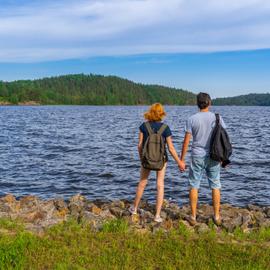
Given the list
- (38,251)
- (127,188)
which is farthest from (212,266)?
(127,188)

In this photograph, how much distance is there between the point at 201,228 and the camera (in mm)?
9297

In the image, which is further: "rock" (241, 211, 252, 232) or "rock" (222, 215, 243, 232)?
"rock" (241, 211, 252, 232)

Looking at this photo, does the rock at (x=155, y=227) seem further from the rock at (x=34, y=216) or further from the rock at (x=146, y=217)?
the rock at (x=34, y=216)

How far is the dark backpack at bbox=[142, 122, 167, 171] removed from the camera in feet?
32.5

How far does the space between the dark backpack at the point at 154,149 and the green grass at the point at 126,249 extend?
152cm

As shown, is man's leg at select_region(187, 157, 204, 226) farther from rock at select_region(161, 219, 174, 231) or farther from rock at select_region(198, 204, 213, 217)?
rock at select_region(198, 204, 213, 217)

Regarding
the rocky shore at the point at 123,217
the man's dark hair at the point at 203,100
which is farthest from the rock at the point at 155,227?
the man's dark hair at the point at 203,100

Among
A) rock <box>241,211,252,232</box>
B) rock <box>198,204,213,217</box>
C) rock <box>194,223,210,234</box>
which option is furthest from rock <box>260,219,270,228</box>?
rock <box>194,223,210,234</box>

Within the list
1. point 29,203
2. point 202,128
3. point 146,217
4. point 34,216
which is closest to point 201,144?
point 202,128

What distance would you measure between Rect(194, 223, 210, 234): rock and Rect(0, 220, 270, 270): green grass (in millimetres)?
222

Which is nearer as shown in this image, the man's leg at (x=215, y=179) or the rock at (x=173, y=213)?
the man's leg at (x=215, y=179)

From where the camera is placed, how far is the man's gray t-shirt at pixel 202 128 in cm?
985

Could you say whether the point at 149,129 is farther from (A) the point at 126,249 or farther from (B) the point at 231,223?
(A) the point at 126,249

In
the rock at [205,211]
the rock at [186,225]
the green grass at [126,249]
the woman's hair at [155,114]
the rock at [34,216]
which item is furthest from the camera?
the rock at [205,211]
